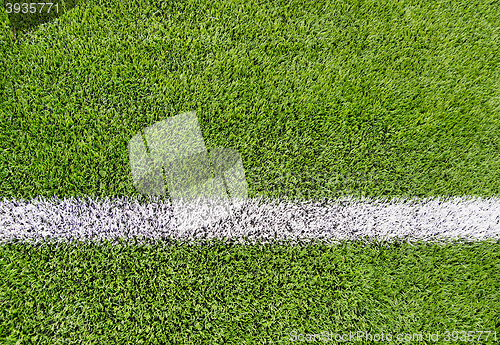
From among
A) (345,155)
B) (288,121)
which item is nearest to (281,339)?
(345,155)

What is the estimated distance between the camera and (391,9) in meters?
2.11

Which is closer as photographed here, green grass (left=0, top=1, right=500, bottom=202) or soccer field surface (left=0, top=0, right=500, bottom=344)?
→ soccer field surface (left=0, top=0, right=500, bottom=344)

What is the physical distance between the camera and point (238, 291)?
5.72 feet

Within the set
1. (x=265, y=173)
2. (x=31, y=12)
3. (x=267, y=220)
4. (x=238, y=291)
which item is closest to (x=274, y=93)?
(x=265, y=173)

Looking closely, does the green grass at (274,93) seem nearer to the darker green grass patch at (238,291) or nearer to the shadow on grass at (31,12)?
the shadow on grass at (31,12)

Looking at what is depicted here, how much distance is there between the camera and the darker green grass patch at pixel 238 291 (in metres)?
1.67

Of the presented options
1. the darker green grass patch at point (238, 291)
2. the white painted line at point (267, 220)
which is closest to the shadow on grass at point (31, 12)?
the white painted line at point (267, 220)

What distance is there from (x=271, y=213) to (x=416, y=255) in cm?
102

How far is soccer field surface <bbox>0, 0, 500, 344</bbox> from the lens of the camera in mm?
1713

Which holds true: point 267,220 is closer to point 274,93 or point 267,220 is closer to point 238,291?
point 238,291

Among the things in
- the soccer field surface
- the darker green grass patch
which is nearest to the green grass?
the soccer field surface

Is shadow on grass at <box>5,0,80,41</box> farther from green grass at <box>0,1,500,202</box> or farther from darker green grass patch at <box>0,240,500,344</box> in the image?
darker green grass patch at <box>0,240,500,344</box>

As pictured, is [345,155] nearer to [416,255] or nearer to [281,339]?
[416,255]

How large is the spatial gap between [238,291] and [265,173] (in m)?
0.80
